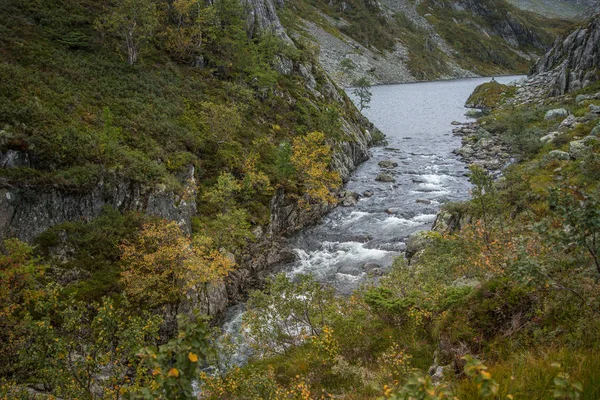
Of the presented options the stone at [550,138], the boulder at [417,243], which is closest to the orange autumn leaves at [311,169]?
the boulder at [417,243]

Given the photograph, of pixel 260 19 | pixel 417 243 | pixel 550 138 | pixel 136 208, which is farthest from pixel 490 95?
pixel 136 208

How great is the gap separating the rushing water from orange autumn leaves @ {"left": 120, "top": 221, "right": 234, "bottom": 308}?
3.90m

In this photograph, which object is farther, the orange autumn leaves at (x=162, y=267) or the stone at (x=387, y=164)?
the stone at (x=387, y=164)

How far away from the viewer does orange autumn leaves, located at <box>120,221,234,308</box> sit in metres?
19.0

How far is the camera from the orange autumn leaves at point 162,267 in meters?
19.0

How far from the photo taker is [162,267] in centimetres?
1981

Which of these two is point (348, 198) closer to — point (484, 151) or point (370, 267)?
→ point (370, 267)

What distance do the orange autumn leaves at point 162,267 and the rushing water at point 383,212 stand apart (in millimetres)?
3901

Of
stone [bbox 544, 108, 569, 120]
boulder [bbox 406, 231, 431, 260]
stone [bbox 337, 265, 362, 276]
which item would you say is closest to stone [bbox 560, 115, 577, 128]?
stone [bbox 544, 108, 569, 120]

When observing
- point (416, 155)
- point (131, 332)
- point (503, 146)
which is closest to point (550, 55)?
point (503, 146)

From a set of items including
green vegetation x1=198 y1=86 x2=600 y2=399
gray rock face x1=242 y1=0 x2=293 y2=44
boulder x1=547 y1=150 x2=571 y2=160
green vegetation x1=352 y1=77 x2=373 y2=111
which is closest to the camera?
green vegetation x1=198 y1=86 x2=600 y2=399

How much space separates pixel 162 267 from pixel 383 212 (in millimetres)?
25298

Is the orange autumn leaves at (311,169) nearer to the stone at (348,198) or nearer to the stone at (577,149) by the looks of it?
the stone at (348,198)

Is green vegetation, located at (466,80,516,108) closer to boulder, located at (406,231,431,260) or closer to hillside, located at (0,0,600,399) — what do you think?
hillside, located at (0,0,600,399)
